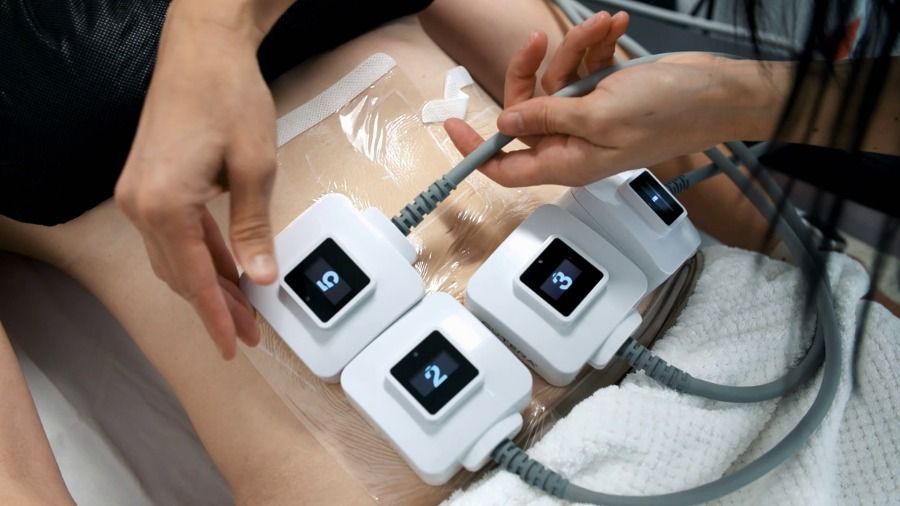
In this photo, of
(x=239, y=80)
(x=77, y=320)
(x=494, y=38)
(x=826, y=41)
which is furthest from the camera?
(x=77, y=320)

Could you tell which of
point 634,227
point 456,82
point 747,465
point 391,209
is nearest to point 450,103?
point 456,82

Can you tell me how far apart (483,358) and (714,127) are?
0.30 m

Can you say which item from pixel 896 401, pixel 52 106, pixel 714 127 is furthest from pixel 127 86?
pixel 896 401

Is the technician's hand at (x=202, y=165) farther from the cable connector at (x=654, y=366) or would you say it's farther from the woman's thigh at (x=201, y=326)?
the cable connector at (x=654, y=366)

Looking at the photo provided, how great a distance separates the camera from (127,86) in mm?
674

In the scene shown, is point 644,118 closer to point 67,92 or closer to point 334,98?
point 334,98

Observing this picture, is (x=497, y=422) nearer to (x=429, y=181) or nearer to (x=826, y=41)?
(x=429, y=181)

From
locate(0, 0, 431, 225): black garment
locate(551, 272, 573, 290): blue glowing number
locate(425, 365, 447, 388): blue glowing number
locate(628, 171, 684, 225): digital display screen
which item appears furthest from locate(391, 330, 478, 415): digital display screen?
locate(0, 0, 431, 225): black garment

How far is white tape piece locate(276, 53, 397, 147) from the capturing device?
75 cm

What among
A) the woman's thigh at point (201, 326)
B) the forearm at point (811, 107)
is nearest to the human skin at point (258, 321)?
the woman's thigh at point (201, 326)

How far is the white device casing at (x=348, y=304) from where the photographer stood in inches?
24.3

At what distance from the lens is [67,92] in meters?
0.66

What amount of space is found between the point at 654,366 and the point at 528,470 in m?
0.16

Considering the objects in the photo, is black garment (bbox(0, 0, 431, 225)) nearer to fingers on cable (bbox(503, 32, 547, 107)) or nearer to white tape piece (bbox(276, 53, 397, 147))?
white tape piece (bbox(276, 53, 397, 147))
